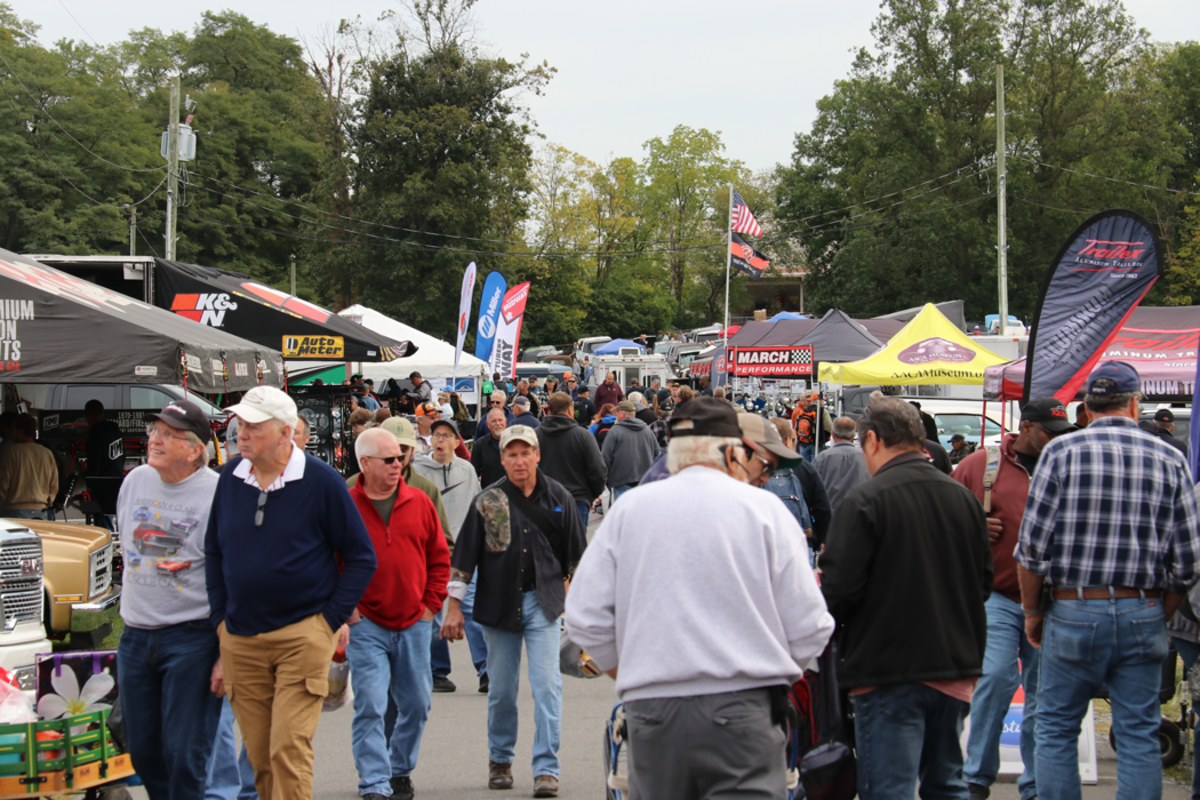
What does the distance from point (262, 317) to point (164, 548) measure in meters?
10.9

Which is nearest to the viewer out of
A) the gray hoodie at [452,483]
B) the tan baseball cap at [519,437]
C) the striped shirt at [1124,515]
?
the striped shirt at [1124,515]

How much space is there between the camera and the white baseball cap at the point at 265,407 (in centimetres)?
427

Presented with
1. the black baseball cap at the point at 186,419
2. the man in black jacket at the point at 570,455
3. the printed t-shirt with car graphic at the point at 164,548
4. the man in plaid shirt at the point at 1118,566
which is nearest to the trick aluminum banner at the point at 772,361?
the man in black jacket at the point at 570,455

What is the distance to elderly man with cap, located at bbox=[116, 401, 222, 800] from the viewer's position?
4.51 metres

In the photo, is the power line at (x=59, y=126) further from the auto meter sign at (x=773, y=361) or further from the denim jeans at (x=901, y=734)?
the denim jeans at (x=901, y=734)

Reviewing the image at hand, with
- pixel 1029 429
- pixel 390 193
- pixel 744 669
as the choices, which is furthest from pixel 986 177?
pixel 744 669

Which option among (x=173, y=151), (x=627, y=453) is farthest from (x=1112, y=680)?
(x=173, y=151)

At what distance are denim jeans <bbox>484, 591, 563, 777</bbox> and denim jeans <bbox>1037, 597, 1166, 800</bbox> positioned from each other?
240 centimetres

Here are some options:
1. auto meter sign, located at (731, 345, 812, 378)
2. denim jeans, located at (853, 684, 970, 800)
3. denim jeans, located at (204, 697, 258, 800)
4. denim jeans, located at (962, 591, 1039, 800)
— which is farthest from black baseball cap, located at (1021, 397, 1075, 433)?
auto meter sign, located at (731, 345, 812, 378)

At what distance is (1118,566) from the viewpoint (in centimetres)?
418

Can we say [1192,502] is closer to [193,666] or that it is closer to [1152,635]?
[1152,635]

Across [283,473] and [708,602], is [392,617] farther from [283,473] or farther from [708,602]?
[708,602]

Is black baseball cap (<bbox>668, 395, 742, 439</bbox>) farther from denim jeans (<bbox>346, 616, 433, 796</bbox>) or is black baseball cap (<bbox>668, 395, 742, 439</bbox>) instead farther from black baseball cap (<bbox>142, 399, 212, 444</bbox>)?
denim jeans (<bbox>346, 616, 433, 796</bbox>)

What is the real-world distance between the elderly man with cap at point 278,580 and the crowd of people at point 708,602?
11mm
